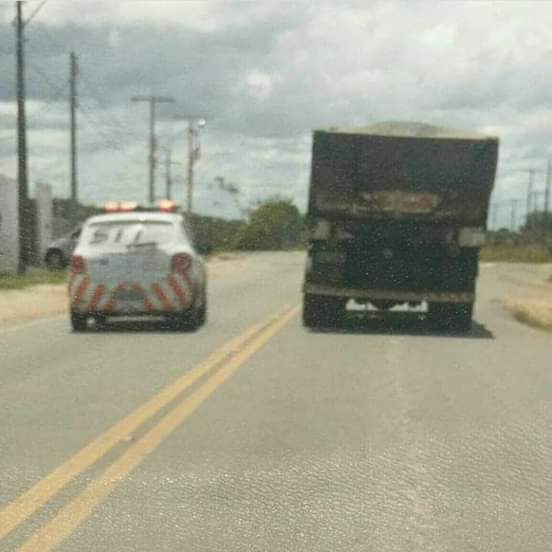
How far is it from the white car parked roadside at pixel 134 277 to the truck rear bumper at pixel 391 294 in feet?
6.53

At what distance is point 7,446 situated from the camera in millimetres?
9398

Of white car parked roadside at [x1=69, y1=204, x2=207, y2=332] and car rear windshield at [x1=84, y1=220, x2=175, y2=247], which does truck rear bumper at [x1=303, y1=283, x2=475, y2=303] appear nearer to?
white car parked roadside at [x1=69, y1=204, x2=207, y2=332]

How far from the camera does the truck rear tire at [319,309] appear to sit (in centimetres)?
2138

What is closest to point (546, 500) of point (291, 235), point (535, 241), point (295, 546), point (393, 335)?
point (295, 546)

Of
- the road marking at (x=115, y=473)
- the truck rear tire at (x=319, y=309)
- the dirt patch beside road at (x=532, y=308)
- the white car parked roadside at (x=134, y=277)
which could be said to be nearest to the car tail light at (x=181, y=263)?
the white car parked roadside at (x=134, y=277)

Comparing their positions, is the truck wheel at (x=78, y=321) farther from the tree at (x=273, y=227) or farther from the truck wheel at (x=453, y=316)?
the tree at (x=273, y=227)

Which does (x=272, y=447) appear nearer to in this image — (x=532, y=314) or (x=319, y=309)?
(x=319, y=309)

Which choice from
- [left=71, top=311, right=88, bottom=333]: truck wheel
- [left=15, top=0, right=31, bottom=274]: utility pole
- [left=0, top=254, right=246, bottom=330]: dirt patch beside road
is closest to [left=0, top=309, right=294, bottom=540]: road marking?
[left=71, top=311, right=88, bottom=333]: truck wheel

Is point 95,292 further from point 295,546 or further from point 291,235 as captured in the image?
point 291,235

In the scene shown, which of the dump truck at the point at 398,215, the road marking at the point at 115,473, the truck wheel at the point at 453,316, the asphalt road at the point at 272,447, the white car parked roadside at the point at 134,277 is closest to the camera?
the road marking at the point at 115,473

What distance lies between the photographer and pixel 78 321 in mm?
20281

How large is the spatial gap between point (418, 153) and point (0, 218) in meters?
27.7

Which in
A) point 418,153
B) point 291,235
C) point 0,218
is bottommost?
point 291,235

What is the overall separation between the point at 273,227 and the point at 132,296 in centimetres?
10385
